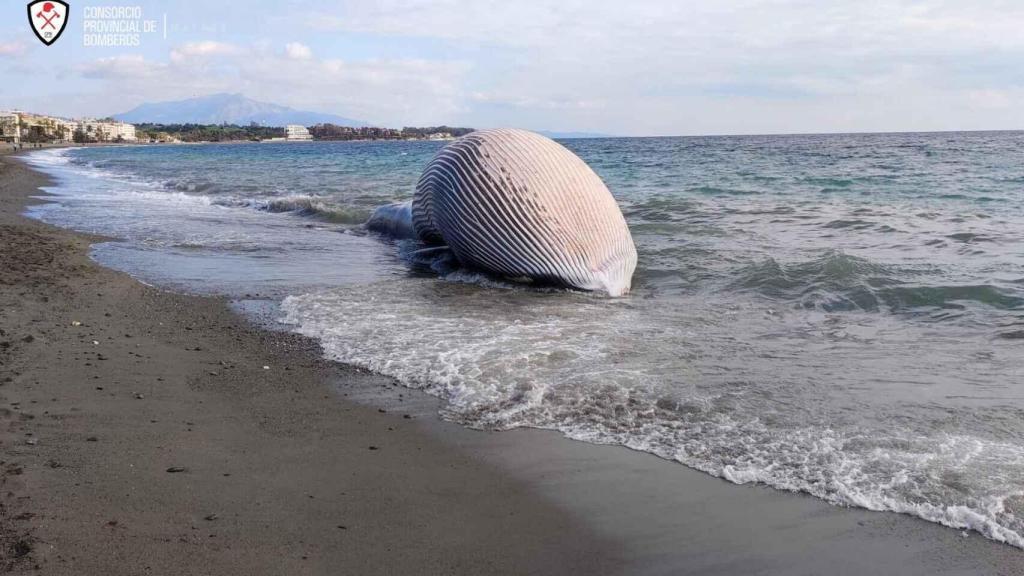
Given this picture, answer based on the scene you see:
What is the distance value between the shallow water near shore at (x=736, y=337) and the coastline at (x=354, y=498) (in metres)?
0.23

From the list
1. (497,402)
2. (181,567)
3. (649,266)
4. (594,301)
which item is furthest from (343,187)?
(181,567)

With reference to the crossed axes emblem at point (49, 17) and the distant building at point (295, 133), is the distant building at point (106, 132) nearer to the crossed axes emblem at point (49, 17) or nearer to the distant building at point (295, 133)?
the distant building at point (295, 133)

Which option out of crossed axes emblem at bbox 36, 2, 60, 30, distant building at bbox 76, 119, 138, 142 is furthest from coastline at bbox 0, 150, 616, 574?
distant building at bbox 76, 119, 138, 142

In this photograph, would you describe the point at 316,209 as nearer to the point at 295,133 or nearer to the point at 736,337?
the point at 736,337

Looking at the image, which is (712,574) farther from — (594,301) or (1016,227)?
(1016,227)

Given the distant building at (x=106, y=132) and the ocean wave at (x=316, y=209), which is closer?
the ocean wave at (x=316, y=209)

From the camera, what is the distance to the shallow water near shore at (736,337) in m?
3.53

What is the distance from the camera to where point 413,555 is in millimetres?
2750

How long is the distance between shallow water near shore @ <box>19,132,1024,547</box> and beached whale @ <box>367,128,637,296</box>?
279 millimetres

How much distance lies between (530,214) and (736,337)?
2.35m

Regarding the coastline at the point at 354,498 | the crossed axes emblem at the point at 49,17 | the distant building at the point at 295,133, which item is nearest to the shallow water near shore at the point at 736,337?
the coastline at the point at 354,498

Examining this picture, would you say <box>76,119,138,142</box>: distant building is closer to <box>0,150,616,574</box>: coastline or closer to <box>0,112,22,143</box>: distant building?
<box>0,112,22,143</box>: distant building

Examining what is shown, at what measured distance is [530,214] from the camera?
7156mm

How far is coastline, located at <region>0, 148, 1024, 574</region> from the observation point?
2707 mm
